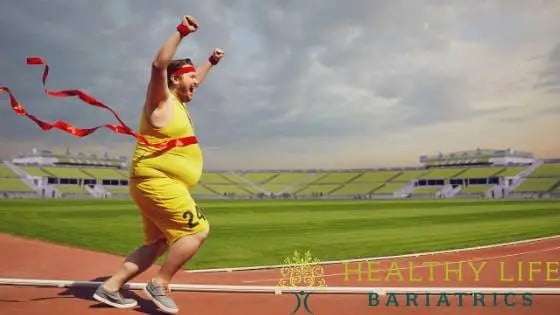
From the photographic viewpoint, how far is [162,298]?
4066mm

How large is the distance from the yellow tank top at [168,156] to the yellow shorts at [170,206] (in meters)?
0.07

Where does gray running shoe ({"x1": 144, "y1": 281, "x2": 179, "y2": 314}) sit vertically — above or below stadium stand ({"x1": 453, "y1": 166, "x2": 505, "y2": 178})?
below

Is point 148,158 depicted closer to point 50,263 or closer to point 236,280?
point 236,280

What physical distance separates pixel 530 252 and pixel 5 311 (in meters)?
10.0

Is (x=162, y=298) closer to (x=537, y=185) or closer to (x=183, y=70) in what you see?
(x=183, y=70)

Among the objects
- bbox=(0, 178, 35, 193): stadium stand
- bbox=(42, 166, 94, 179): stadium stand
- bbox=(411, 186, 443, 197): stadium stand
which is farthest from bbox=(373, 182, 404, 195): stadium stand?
bbox=(0, 178, 35, 193): stadium stand

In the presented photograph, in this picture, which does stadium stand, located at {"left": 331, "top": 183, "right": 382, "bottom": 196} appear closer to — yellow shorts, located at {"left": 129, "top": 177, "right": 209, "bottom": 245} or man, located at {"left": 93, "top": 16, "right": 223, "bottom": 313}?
man, located at {"left": 93, "top": 16, "right": 223, "bottom": 313}

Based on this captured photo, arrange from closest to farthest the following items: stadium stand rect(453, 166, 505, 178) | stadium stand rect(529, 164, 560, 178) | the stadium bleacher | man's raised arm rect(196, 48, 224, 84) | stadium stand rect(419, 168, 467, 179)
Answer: man's raised arm rect(196, 48, 224, 84)
stadium stand rect(529, 164, 560, 178)
the stadium bleacher
stadium stand rect(453, 166, 505, 178)
stadium stand rect(419, 168, 467, 179)

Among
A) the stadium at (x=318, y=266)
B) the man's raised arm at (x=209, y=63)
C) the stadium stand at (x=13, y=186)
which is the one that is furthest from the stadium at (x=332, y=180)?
the man's raised arm at (x=209, y=63)

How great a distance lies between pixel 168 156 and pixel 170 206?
458 millimetres

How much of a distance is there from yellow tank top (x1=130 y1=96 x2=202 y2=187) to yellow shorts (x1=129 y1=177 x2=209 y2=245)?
0.07m

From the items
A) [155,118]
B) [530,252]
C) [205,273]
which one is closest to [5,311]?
[155,118]

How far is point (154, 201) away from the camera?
4.05 metres

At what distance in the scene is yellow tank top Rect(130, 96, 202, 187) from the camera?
A: 13.4ft
